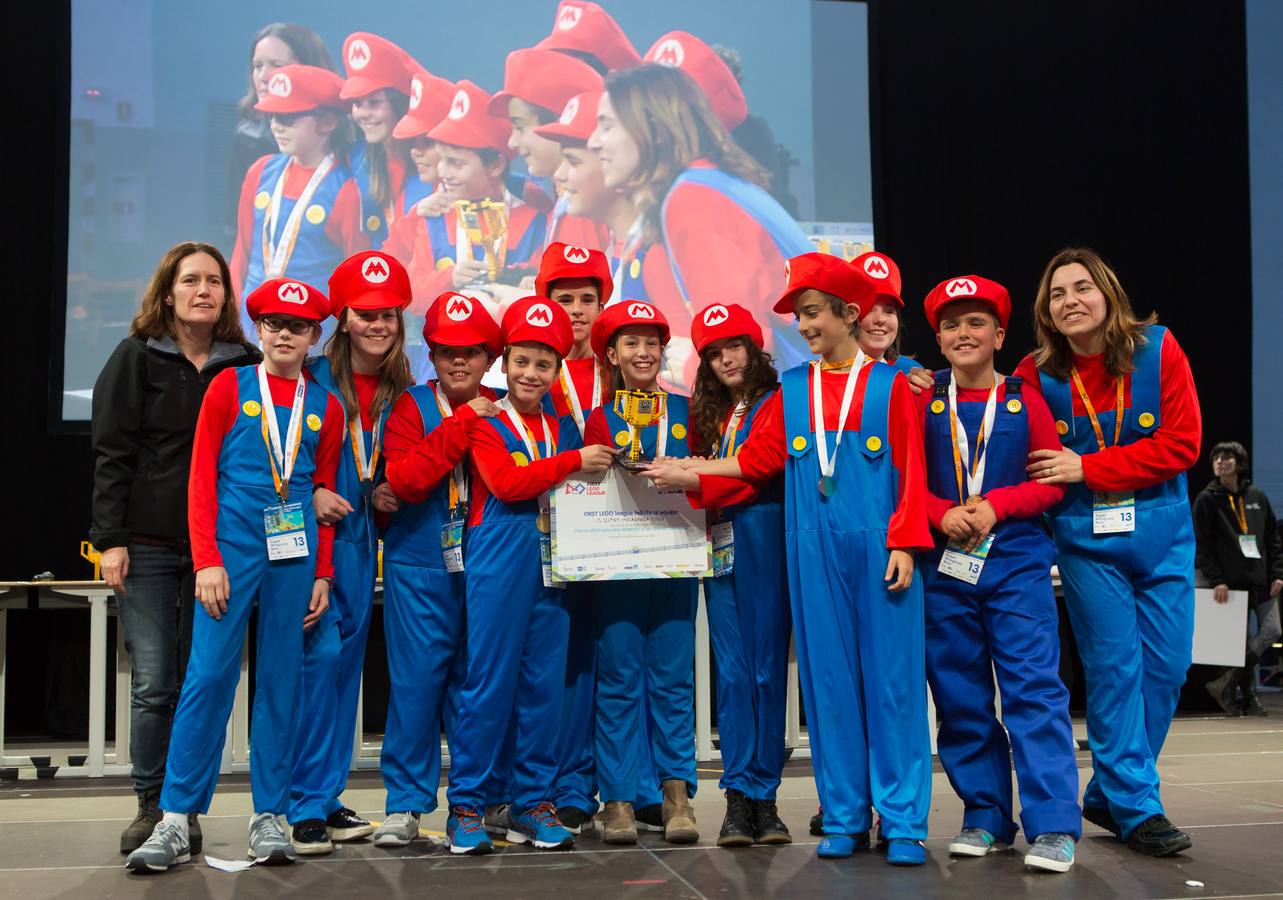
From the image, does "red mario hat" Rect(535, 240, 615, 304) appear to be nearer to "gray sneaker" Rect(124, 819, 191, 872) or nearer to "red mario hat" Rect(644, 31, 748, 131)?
"gray sneaker" Rect(124, 819, 191, 872)

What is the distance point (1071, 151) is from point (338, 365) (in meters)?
6.77

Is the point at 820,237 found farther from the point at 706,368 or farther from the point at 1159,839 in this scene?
the point at 1159,839

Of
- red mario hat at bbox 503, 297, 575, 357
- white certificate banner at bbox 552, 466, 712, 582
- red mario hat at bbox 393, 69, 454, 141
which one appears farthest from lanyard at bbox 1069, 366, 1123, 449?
red mario hat at bbox 393, 69, 454, 141

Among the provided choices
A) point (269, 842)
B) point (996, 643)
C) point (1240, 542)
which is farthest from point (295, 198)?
point (1240, 542)

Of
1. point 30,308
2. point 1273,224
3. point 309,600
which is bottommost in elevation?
point 309,600

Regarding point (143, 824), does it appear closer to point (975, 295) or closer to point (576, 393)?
point (576, 393)

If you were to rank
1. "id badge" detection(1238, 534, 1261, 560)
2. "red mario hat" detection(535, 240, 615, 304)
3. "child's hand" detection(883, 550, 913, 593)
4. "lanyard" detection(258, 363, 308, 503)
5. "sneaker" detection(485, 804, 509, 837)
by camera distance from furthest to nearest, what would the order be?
"id badge" detection(1238, 534, 1261, 560) → "red mario hat" detection(535, 240, 615, 304) → "sneaker" detection(485, 804, 509, 837) → "lanyard" detection(258, 363, 308, 503) → "child's hand" detection(883, 550, 913, 593)

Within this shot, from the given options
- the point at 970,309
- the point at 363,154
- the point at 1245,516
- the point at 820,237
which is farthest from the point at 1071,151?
the point at 970,309

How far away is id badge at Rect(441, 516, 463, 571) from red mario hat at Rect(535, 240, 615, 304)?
0.83 meters

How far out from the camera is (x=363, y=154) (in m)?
7.22

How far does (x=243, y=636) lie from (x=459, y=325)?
1008 mm

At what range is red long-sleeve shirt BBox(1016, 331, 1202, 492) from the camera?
3.26 metres

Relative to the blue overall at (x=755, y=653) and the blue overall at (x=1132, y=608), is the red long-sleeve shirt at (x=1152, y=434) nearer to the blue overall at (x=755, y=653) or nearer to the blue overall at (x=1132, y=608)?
the blue overall at (x=1132, y=608)

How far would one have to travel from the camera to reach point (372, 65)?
7.29m
